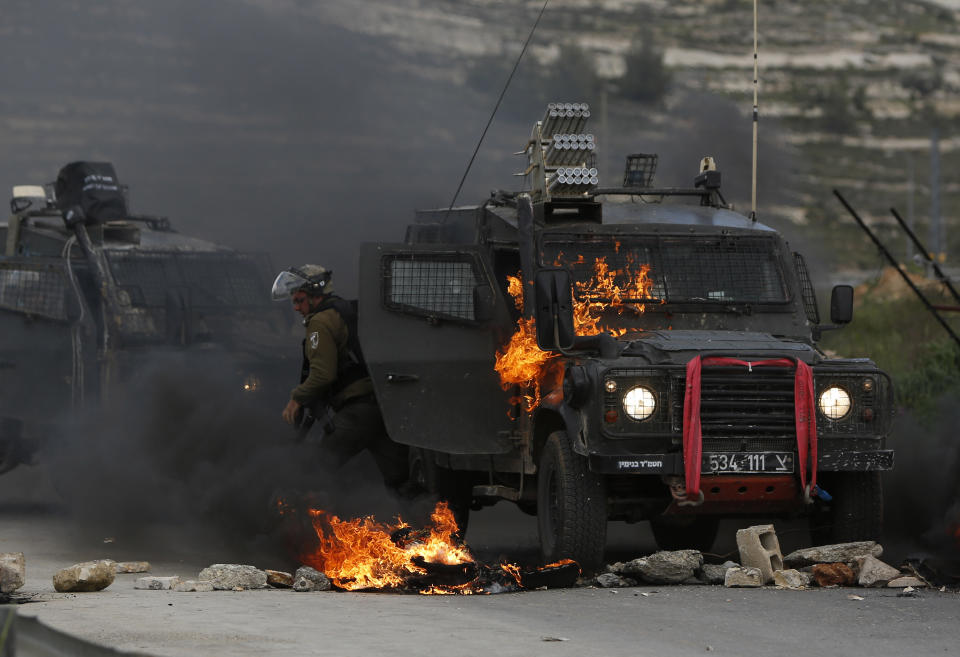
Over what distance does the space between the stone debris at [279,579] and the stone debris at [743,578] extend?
2583 mm

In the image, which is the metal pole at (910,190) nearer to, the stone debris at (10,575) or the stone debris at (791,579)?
the stone debris at (791,579)

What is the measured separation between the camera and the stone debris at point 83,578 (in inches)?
389

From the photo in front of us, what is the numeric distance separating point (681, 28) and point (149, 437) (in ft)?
224

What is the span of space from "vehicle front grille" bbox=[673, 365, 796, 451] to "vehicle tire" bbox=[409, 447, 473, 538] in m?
2.78

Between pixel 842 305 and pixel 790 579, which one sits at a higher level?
pixel 842 305

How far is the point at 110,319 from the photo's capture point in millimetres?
15961

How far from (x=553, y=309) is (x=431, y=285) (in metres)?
1.43

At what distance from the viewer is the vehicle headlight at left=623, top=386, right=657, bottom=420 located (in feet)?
33.2

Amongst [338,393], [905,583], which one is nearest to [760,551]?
[905,583]

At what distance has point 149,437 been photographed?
14453 millimetres

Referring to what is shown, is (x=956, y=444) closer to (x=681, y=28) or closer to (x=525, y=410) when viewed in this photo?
(x=525, y=410)

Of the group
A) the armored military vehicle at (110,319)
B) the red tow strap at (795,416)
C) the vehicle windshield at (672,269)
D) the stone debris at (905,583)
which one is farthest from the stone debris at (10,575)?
the armored military vehicle at (110,319)

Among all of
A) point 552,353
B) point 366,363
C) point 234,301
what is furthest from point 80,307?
point 552,353

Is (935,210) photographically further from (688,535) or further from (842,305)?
(842,305)
